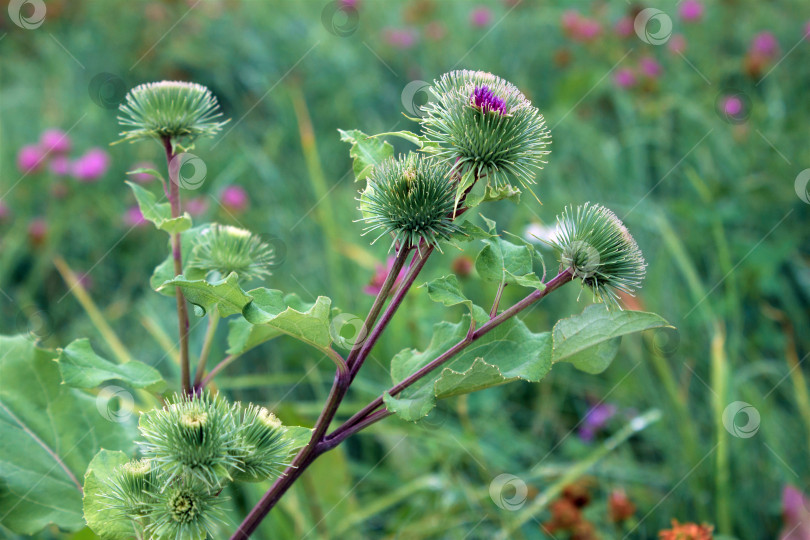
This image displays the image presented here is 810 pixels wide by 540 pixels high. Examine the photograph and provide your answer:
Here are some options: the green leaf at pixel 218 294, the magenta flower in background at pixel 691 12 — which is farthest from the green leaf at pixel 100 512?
the magenta flower in background at pixel 691 12

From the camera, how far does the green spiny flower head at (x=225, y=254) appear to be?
3.63 feet

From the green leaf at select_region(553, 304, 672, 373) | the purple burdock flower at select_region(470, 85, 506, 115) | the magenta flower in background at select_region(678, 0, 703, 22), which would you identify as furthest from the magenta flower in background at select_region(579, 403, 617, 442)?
the magenta flower in background at select_region(678, 0, 703, 22)

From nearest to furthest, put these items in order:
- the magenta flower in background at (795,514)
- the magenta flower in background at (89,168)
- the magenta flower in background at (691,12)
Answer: the magenta flower in background at (795,514) < the magenta flower in background at (89,168) < the magenta flower in background at (691,12)

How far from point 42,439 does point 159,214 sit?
1.45 feet

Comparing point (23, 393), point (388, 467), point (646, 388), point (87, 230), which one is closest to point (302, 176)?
point (87, 230)

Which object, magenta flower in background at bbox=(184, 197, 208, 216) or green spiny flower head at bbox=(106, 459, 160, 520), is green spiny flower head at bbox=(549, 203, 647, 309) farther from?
magenta flower in background at bbox=(184, 197, 208, 216)

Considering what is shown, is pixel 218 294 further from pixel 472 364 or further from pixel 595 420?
pixel 595 420

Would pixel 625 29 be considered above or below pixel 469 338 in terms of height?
above

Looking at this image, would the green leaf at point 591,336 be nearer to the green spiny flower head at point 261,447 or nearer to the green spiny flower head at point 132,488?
the green spiny flower head at point 261,447

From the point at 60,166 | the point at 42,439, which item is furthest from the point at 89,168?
the point at 42,439

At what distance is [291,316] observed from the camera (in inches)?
33.3

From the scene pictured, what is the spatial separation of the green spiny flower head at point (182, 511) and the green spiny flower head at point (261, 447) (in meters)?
0.05

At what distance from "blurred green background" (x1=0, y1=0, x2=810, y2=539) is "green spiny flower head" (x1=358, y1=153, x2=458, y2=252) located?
68cm

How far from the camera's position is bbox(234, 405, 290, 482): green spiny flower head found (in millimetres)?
846
